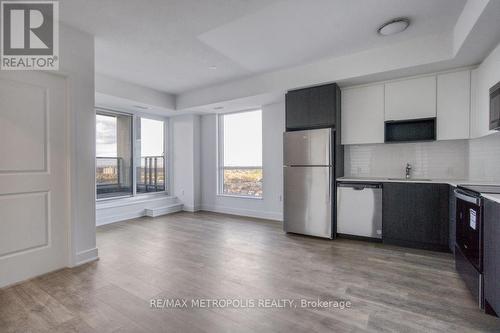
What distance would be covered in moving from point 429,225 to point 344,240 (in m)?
1.10

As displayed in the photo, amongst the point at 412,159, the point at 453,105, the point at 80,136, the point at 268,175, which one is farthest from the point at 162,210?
the point at 453,105

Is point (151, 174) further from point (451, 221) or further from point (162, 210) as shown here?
point (451, 221)

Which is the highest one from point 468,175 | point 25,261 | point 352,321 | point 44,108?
point 44,108

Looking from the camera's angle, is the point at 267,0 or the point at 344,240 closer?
the point at 267,0

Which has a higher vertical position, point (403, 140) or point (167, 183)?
point (403, 140)

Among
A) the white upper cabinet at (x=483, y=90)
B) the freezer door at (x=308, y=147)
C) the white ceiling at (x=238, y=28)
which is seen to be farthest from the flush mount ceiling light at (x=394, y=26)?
the freezer door at (x=308, y=147)

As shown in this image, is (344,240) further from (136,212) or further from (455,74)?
(136,212)

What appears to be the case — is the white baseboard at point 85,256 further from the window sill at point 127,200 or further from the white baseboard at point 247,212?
the white baseboard at point 247,212

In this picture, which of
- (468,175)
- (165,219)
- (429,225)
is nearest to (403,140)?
(468,175)

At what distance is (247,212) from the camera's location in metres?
5.49

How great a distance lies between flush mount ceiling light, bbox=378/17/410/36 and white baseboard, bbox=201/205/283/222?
11.4 ft

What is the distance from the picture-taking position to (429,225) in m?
3.24

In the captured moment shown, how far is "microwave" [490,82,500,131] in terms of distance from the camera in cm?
241

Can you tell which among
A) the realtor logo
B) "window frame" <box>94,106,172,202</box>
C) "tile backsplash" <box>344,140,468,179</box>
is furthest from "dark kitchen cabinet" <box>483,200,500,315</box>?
"window frame" <box>94,106,172,202</box>
